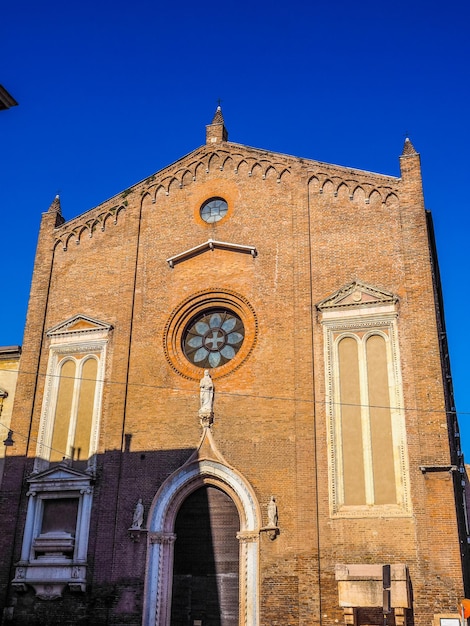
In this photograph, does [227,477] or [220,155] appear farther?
[220,155]

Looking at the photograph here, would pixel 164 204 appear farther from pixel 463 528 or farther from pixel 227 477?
pixel 463 528

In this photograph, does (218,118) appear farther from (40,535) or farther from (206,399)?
(40,535)

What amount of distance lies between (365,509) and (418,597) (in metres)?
2.16

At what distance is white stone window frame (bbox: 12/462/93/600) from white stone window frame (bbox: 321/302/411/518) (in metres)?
6.52

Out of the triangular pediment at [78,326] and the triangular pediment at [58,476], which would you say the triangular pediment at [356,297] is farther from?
the triangular pediment at [58,476]

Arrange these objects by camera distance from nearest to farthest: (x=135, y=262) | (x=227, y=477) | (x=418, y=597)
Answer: (x=418, y=597), (x=227, y=477), (x=135, y=262)

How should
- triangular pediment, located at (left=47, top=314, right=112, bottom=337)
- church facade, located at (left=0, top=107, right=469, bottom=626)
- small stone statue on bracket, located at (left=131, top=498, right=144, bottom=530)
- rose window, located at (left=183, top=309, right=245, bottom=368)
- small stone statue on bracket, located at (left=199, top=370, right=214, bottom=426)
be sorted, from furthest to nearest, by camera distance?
triangular pediment, located at (left=47, top=314, right=112, bottom=337) < rose window, located at (left=183, top=309, right=245, bottom=368) < small stone statue on bracket, located at (left=199, top=370, right=214, bottom=426) < small stone statue on bracket, located at (left=131, top=498, right=144, bottom=530) < church facade, located at (left=0, top=107, right=469, bottom=626)

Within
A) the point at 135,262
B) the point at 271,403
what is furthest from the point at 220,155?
the point at 271,403

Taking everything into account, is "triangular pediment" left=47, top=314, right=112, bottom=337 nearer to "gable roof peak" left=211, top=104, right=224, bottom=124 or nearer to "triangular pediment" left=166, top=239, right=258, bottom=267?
"triangular pediment" left=166, top=239, right=258, bottom=267

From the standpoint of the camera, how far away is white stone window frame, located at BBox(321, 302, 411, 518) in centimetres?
1636

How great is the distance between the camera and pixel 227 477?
17.6 metres

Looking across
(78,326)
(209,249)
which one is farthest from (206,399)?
(78,326)

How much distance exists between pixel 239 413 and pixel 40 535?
20.4 feet

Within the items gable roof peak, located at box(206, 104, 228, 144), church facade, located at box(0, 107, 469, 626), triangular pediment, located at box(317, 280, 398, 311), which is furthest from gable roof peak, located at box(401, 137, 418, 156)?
gable roof peak, located at box(206, 104, 228, 144)
